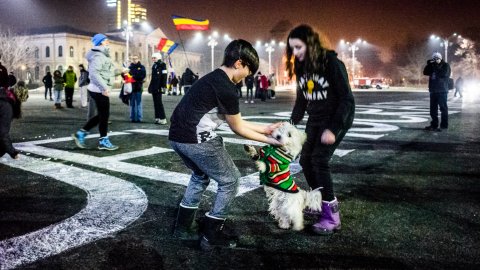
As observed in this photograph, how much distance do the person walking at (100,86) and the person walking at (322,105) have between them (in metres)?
4.68

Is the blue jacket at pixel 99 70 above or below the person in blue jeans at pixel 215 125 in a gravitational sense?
above

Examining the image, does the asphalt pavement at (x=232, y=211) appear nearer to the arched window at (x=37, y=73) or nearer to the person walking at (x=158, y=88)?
the person walking at (x=158, y=88)

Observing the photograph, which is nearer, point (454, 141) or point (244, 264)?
point (244, 264)

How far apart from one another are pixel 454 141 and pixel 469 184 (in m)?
4.24

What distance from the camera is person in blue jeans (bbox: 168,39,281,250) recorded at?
3250 millimetres

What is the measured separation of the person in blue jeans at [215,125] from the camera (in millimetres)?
3250

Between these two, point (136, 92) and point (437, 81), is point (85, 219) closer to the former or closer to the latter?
point (136, 92)

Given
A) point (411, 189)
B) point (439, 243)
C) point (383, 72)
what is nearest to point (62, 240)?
point (439, 243)

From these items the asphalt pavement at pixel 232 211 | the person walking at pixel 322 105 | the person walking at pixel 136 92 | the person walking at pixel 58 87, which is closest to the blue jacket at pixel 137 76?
the person walking at pixel 136 92

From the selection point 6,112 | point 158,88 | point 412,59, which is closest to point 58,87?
point 158,88

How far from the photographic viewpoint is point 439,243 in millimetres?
3469

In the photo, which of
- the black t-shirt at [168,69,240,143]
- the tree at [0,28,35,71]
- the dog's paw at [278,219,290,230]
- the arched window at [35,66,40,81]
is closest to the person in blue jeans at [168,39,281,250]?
the black t-shirt at [168,69,240,143]

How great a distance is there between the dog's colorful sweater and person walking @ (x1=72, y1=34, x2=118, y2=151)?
15.7 feet

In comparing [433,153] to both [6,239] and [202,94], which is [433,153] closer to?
[202,94]
